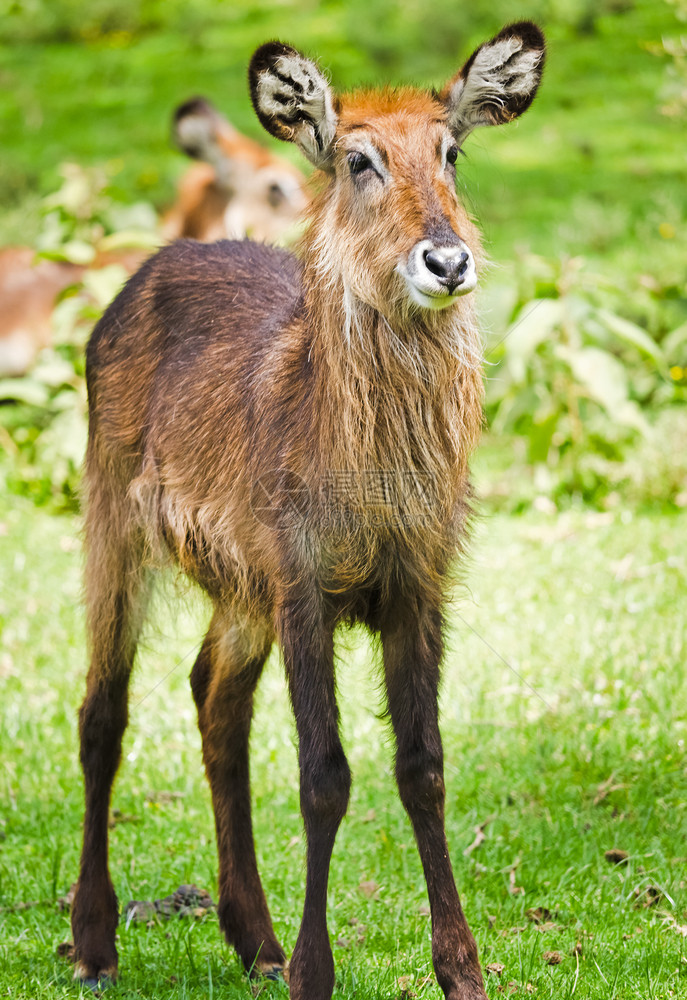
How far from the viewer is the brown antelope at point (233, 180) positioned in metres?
8.77

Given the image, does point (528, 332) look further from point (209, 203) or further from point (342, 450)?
point (342, 450)

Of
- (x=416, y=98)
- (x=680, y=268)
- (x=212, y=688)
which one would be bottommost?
(x=212, y=688)

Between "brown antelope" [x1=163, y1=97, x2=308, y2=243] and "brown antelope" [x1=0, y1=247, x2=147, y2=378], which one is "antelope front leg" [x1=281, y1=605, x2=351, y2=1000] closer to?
"brown antelope" [x1=163, y1=97, x2=308, y2=243]

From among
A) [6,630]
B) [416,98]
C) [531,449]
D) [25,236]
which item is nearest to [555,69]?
[25,236]

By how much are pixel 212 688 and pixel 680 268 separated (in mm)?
7140

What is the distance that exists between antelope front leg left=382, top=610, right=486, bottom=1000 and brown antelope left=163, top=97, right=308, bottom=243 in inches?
234

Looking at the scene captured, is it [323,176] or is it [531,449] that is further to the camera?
[531,449]

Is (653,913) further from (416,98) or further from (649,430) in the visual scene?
(649,430)

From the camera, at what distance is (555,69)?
15281 mm

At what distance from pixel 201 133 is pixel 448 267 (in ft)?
21.9

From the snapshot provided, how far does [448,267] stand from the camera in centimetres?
263

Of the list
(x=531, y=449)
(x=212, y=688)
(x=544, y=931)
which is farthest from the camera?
(x=531, y=449)

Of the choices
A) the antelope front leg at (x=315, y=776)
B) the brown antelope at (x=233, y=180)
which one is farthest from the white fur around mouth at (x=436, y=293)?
the brown antelope at (x=233, y=180)

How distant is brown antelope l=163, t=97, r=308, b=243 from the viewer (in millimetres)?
8773
